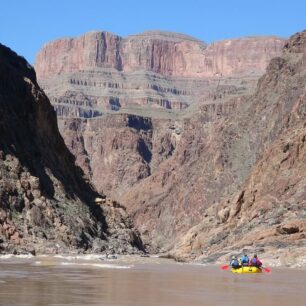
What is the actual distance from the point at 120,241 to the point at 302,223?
24806 mm

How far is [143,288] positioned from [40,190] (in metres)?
44.5

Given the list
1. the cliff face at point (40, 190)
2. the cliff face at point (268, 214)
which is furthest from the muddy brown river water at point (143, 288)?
the cliff face at point (40, 190)

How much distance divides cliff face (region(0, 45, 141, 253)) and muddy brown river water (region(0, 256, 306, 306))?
82.9 ft

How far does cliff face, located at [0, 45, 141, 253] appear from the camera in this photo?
7362 centimetres

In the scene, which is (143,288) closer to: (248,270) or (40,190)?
(248,270)

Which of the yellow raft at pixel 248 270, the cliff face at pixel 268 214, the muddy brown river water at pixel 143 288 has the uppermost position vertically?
the cliff face at pixel 268 214

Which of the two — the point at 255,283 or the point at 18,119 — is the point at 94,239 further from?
the point at 255,283

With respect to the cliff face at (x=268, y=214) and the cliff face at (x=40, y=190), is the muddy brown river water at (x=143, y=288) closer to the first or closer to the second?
the cliff face at (x=268, y=214)

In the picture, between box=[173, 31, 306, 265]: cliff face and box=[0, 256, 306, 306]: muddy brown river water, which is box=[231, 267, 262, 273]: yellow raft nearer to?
box=[0, 256, 306, 306]: muddy brown river water

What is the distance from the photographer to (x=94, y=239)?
81.8 m

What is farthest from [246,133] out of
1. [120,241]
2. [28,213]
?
[28,213]

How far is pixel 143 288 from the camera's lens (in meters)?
34.9

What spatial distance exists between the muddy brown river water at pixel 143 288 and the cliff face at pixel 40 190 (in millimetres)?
25272

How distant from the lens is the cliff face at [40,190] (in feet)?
242
